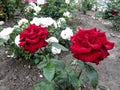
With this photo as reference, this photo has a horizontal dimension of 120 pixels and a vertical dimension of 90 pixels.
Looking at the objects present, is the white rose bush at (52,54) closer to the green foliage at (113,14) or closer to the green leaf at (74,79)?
the green leaf at (74,79)

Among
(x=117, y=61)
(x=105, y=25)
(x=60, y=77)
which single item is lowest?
(x=105, y=25)

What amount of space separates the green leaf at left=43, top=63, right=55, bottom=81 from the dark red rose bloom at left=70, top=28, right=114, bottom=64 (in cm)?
20

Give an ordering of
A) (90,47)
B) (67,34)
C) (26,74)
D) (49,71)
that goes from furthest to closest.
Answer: (67,34) → (26,74) → (49,71) → (90,47)

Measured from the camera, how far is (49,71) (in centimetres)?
203

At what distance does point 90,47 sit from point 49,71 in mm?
355

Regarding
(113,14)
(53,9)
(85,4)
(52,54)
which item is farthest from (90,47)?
(85,4)

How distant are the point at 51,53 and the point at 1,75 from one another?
0.69 metres

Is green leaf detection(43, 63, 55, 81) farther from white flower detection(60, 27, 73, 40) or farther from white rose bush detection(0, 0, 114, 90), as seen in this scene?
white flower detection(60, 27, 73, 40)

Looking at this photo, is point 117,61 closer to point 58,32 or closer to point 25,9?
point 58,32

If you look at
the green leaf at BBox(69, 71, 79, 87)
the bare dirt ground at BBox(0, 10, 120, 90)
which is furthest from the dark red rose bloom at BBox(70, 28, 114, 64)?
the bare dirt ground at BBox(0, 10, 120, 90)

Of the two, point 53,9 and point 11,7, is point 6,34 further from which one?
point 11,7

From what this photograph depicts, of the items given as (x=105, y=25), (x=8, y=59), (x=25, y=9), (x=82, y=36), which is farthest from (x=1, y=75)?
(x=105, y=25)

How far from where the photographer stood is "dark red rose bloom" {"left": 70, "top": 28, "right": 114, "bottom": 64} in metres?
1.92

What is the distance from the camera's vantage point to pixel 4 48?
13.5 feet
